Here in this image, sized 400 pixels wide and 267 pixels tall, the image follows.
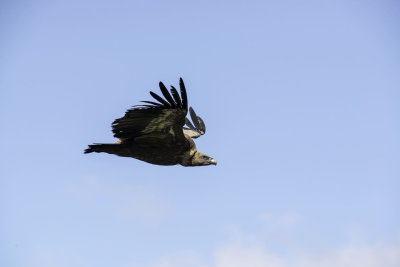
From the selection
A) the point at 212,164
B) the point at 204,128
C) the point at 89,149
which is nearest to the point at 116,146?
the point at 89,149

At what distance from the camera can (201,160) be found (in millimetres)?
16234

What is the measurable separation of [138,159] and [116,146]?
0.80 metres

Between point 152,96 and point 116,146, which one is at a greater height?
point 152,96

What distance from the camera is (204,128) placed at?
18.5m

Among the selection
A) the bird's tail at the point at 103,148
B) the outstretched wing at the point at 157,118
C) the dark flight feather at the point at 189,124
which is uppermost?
the dark flight feather at the point at 189,124

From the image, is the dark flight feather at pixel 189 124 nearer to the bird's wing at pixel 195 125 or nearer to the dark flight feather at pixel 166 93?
the bird's wing at pixel 195 125

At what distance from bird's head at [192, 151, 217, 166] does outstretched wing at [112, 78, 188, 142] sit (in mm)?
1164

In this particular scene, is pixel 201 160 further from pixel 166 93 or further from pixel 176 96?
pixel 166 93

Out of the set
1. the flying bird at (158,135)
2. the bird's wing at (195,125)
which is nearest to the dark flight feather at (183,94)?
the flying bird at (158,135)

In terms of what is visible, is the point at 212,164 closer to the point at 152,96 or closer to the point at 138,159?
the point at 138,159

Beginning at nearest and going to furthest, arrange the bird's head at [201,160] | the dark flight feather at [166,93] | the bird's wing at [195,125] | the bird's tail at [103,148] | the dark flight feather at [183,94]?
the dark flight feather at [183,94] → the dark flight feather at [166,93] → the bird's tail at [103,148] → the bird's head at [201,160] → the bird's wing at [195,125]

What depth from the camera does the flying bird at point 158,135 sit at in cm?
1392

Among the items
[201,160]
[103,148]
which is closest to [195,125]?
[201,160]

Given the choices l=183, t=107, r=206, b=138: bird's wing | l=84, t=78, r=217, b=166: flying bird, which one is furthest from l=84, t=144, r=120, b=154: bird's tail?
l=183, t=107, r=206, b=138: bird's wing
